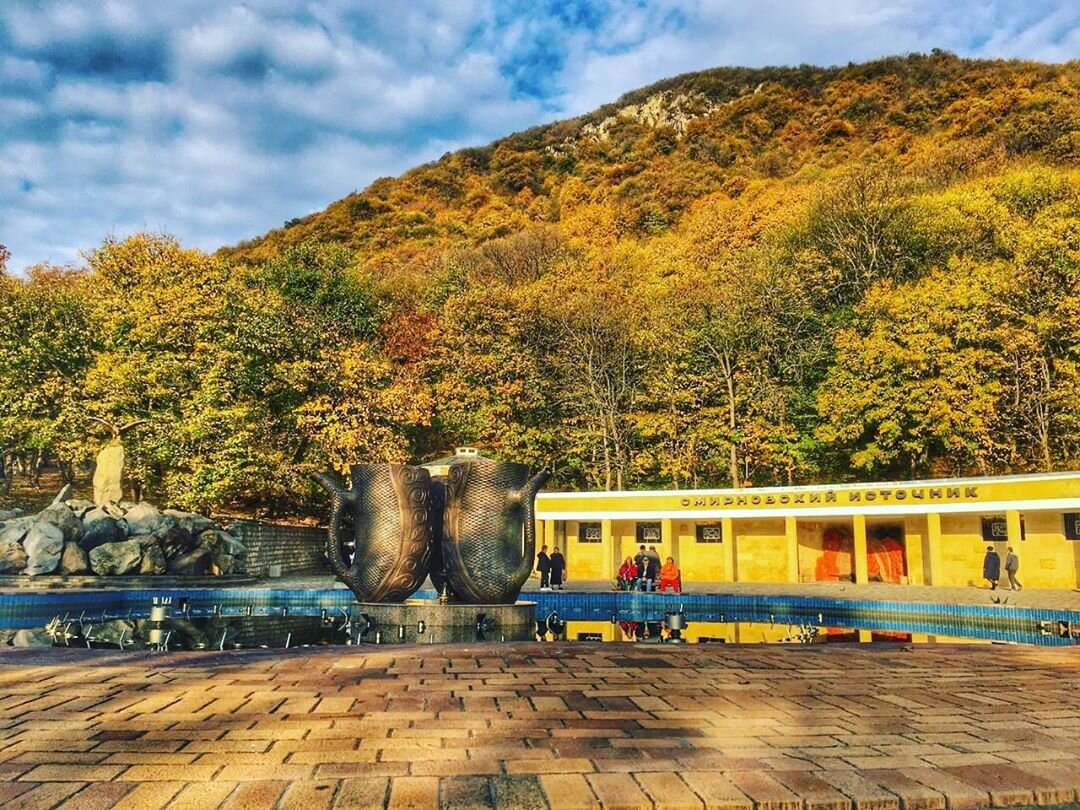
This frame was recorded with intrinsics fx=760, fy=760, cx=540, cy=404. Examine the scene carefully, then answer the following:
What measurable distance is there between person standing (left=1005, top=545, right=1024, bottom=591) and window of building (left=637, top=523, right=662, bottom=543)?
34.8 feet

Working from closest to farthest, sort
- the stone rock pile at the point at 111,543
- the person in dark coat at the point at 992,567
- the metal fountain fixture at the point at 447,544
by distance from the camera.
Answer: the metal fountain fixture at the point at 447,544, the stone rock pile at the point at 111,543, the person in dark coat at the point at 992,567

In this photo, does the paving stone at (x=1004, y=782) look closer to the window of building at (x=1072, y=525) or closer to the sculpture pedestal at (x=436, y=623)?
the sculpture pedestal at (x=436, y=623)

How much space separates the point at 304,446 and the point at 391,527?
18.7 meters

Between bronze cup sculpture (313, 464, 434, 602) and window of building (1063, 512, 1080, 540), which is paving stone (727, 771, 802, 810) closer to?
bronze cup sculpture (313, 464, 434, 602)

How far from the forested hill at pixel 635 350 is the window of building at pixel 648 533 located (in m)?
2.66

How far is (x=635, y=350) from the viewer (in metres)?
31.4

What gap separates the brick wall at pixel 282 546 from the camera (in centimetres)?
2311

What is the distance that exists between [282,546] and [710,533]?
1458 cm

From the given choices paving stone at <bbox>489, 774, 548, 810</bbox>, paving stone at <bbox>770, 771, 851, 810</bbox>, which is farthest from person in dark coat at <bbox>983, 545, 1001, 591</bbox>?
paving stone at <bbox>489, 774, 548, 810</bbox>

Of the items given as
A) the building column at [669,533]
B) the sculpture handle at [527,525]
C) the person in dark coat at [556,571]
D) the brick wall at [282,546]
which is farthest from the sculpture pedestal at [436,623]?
the building column at [669,533]

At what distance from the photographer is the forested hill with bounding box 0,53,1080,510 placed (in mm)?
24438

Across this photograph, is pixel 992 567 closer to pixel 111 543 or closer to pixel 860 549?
pixel 860 549

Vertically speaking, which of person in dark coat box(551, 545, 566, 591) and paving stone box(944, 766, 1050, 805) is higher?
paving stone box(944, 766, 1050, 805)

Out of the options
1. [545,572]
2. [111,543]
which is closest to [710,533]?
[545,572]
